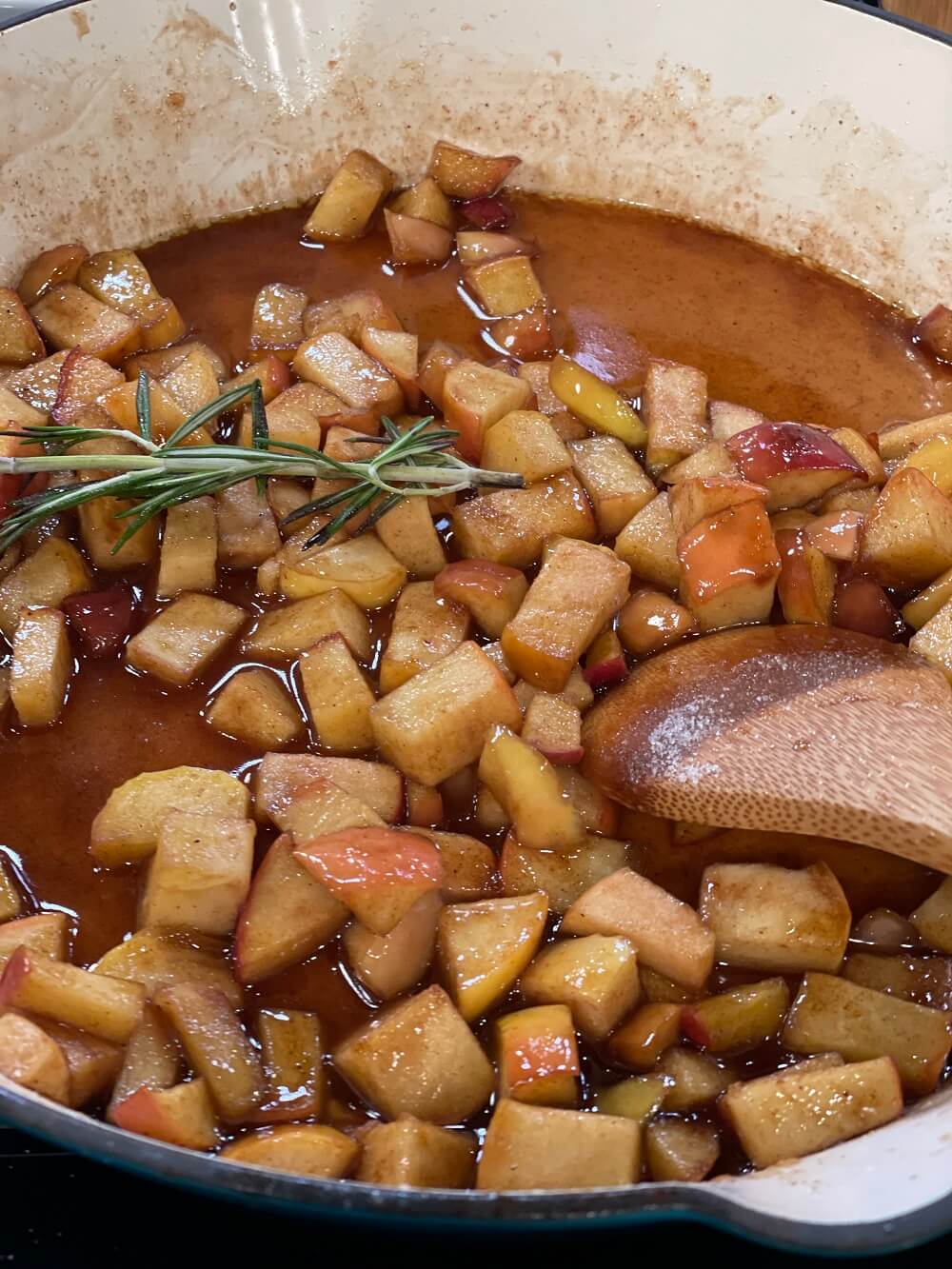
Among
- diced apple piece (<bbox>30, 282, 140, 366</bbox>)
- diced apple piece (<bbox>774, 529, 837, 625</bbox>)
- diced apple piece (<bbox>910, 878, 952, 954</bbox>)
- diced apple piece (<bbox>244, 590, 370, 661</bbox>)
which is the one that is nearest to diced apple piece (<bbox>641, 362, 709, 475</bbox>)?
diced apple piece (<bbox>774, 529, 837, 625</bbox>)

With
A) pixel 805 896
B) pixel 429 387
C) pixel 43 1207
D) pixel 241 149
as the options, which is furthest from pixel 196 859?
pixel 241 149

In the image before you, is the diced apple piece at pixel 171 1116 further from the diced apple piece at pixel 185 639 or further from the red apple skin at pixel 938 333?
the red apple skin at pixel 938 333

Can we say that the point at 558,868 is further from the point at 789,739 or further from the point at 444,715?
the point at 789,739

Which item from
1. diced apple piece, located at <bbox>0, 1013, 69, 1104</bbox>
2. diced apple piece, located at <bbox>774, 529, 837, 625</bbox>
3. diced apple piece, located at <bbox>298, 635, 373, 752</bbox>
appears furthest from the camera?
diced apple piece, located at <bbox>774, 529, 837, 625</bbox>

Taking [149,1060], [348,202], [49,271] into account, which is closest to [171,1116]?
[149,1060]

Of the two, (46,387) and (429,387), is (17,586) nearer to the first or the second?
(46,387)

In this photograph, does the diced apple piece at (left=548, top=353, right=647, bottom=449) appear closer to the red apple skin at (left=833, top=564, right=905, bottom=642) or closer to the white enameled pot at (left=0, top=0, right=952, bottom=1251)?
the red apple skin at (left=833, top=564, right=905, bottom=642)
